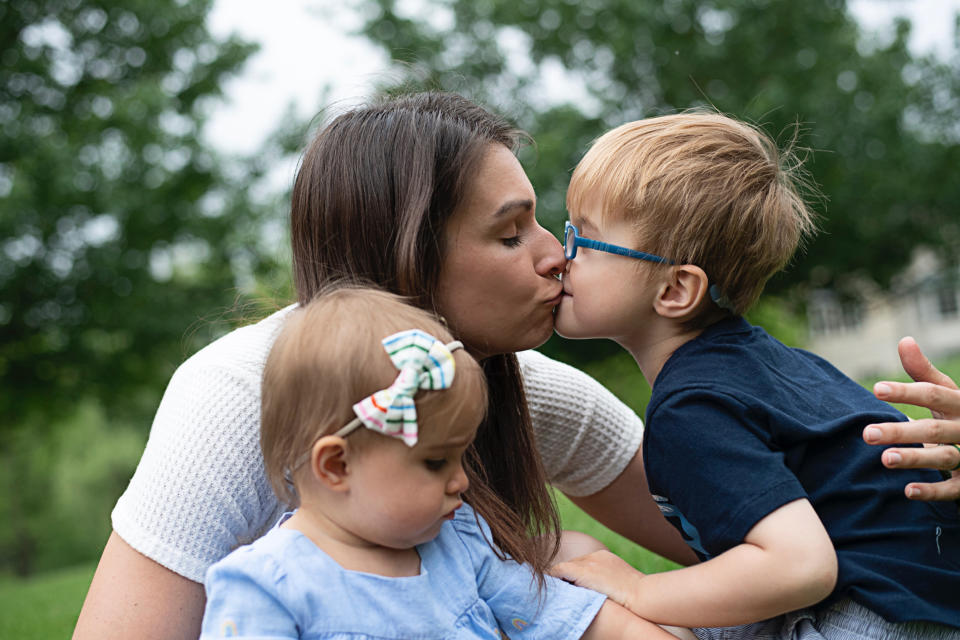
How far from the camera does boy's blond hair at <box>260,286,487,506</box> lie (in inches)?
71.4

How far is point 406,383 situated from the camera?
1.75 metres

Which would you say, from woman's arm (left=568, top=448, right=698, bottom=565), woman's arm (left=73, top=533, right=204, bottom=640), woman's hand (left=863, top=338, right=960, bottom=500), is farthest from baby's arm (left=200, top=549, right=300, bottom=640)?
woman's arm (left=568, top=448, right=698, bottom=565)

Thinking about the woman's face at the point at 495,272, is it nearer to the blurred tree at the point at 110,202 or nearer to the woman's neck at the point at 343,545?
the woman's neck at the point at 343,545

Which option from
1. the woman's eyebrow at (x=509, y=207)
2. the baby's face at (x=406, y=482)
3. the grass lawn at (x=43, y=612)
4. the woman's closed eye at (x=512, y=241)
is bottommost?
the grass lawn at (x=43, y=612)

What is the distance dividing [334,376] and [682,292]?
1.00 m

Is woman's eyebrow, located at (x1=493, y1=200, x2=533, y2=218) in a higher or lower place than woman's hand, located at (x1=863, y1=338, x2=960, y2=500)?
higher

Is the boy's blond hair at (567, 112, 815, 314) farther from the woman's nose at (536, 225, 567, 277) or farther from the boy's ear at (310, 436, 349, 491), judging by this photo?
the boy's ear at (310, 436, 349, 491)

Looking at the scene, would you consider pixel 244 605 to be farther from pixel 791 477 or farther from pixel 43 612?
pixel 43 612

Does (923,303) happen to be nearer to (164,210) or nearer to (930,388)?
(164,210)

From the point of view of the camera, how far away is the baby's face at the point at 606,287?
7.88 ft

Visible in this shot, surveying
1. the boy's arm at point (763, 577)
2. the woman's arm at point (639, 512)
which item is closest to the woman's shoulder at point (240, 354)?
the boy's arm at point (763, 577)

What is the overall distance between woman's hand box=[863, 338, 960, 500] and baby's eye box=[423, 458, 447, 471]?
945mm

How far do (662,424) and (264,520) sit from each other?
41.7 inches

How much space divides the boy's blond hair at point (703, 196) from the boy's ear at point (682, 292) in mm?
36
